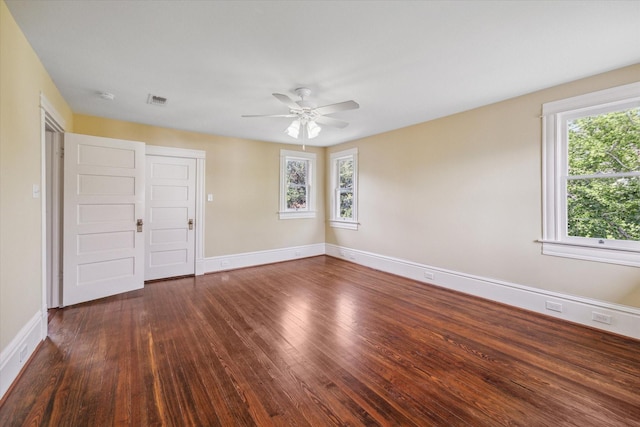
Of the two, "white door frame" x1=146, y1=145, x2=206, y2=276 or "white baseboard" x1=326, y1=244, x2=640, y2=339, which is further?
"white door frame" x1=146, y1=145, x2=206, y2=276

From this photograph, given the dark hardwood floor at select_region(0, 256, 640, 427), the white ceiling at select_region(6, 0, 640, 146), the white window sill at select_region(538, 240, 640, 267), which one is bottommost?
the dark hardwood floor at select_region(0, 256, 640, 427)

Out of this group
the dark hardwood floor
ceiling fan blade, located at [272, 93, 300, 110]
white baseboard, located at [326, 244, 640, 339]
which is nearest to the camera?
the dark hardwood floor

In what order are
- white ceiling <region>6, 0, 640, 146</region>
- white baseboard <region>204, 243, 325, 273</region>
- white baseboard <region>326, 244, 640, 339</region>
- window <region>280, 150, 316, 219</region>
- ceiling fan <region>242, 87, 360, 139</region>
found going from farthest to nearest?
window <region>280, 150, 316, 219</region> < white baseboard <region>204, 243, 325, 273</region> < ceiling fan <region>242, 87, 360, 139</region> < white baseboard <region>326, 244, 640, 339</region> < white ceiling <region>6, 0, 640, 146</region>

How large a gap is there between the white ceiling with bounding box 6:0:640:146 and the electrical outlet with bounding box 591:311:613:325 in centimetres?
240

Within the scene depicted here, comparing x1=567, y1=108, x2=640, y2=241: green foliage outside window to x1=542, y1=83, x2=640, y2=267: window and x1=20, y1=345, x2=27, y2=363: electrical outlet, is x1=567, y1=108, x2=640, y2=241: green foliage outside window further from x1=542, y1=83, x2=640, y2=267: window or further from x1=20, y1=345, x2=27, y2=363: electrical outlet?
x1=20, y1=345, x2=27, y2=363: electrical outlet

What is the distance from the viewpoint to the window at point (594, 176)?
8.70ft

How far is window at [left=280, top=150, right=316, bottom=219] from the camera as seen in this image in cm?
591

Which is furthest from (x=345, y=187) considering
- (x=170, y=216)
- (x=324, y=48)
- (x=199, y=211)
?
(x=324, y=48)

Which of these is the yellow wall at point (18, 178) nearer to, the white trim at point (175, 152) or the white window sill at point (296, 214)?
the white trim at point (175, 152)

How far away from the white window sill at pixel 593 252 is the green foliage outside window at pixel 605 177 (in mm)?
142

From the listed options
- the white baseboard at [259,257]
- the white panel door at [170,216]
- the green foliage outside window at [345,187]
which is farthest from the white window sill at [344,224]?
the white panel door at [170,216]

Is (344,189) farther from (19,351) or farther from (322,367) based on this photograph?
(19,351)

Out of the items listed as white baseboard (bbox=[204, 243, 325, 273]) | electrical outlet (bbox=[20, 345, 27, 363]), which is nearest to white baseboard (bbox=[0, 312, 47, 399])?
electrical outlet (bbox=[20, 345, 27, 363])

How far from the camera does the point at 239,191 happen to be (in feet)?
17.6
